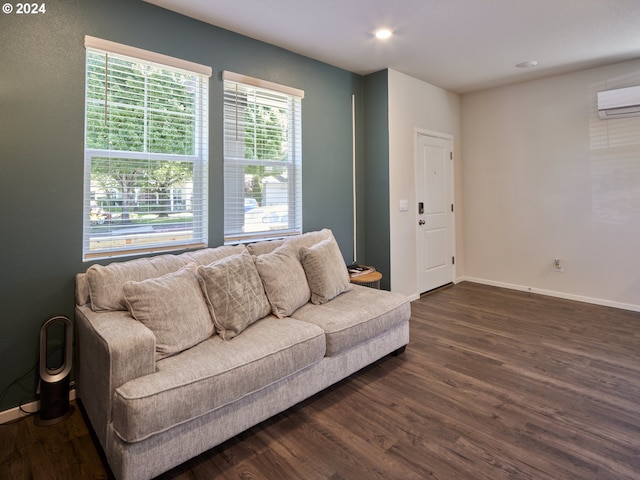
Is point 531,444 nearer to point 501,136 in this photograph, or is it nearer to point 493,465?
point 493,465

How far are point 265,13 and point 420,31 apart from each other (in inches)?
52.7

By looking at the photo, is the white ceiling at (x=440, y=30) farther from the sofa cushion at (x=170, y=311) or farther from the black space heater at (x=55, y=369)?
the black space heater at (x=55, y=369)

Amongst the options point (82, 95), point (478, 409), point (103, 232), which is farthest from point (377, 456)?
point (82, 95)

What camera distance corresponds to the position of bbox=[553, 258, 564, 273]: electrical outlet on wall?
173 inches

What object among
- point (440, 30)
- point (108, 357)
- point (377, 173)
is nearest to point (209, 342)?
point (108, 357)

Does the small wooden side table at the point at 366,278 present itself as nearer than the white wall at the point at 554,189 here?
Yes

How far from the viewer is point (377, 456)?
1.76 metres

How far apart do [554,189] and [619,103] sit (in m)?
1.08

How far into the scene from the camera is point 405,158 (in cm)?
422

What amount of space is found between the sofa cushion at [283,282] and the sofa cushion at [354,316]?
0.29ft

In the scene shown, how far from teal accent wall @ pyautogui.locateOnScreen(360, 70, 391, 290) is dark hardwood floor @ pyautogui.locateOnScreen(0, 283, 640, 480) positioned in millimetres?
1312

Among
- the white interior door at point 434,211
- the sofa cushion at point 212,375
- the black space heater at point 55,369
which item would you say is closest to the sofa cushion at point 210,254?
the sofa cushion at point 212,375

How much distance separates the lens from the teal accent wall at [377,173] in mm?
4031

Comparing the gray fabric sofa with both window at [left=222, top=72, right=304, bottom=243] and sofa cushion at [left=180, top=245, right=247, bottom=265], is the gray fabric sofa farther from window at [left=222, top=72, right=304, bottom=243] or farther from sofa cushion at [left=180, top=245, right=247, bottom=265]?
window at [left=222, top=72, right=304, bottom=243]
